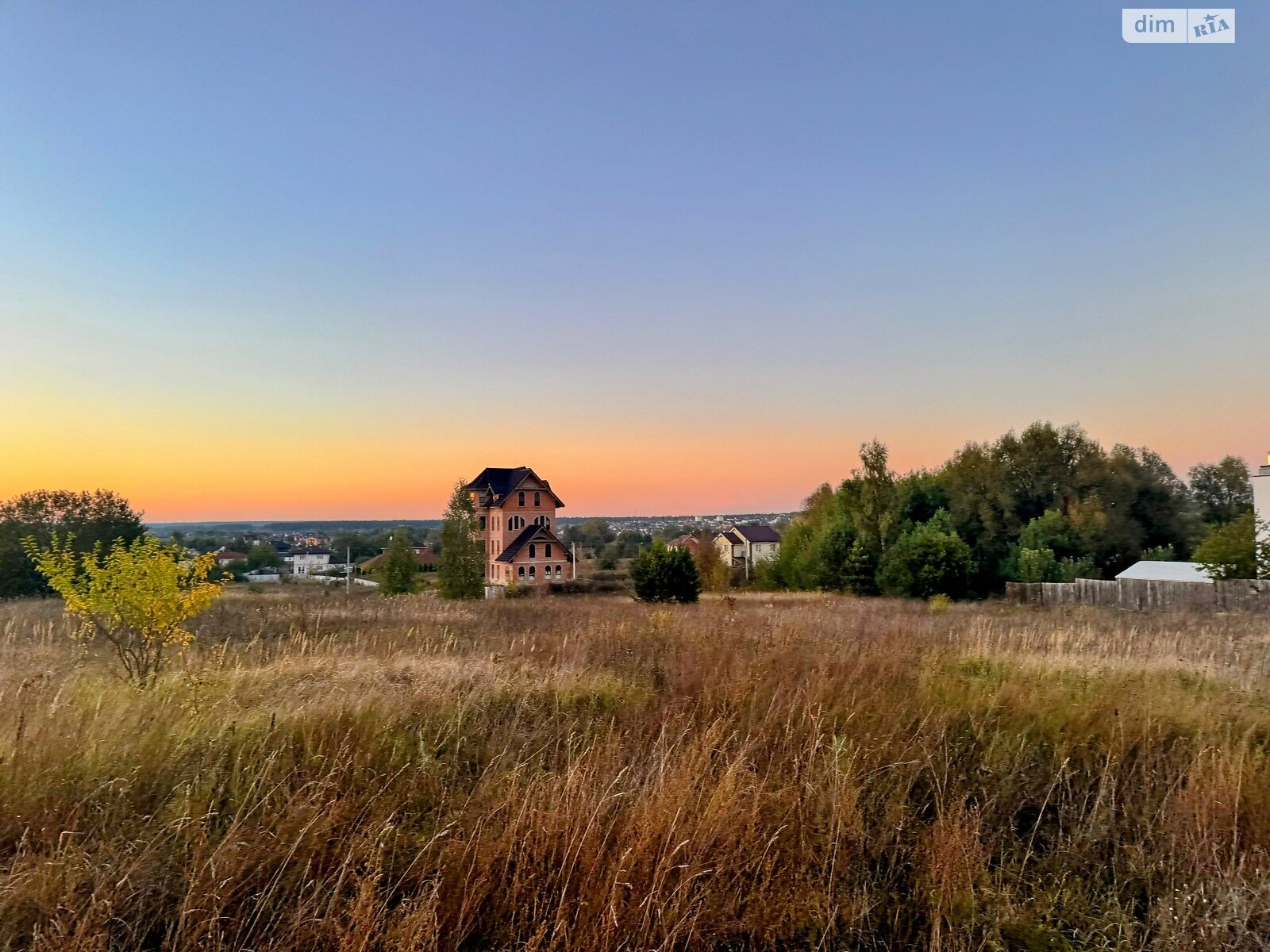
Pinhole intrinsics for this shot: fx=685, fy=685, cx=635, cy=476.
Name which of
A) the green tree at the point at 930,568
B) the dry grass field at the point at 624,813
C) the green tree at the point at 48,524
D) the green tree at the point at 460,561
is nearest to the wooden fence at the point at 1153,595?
the green tree at the point at 930,568

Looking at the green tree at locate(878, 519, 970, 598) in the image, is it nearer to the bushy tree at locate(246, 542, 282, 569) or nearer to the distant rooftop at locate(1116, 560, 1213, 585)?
the distant rooftop at locate(1116, 560, 1213, 585)

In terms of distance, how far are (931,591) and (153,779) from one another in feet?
93.5

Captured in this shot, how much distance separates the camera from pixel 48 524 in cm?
3484

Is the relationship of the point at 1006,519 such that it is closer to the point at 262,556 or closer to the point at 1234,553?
Result: the point at 1234,553

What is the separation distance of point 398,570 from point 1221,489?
52.3 meters

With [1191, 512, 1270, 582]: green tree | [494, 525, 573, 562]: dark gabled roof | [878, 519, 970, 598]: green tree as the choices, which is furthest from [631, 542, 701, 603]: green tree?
[494, 525, 573, 562]: dark gabled roof

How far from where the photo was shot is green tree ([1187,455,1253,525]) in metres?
42.6

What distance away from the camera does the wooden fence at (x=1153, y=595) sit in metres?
16.6

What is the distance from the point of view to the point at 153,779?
332cm

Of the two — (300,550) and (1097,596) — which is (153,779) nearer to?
(1097,596)

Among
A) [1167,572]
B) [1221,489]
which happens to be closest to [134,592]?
[1167,572]

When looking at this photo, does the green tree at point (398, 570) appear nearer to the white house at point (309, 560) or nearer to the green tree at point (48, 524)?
the green tree at point (48, 524)

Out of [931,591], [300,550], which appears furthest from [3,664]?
[300,550]

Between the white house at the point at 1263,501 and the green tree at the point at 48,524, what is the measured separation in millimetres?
43971
